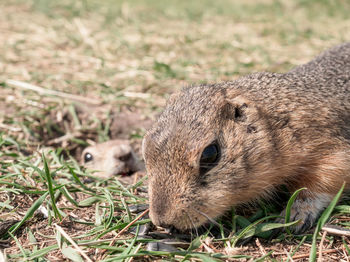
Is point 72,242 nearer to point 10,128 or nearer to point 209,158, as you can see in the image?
point 209,158

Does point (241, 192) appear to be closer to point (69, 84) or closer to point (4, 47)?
point (69, 84)

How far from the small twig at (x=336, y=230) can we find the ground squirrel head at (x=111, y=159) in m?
2.64

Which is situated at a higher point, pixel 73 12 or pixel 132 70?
pixel 73 12

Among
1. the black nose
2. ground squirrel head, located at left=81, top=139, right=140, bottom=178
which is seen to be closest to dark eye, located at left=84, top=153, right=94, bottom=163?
ground squirrel head, located at left=81, top=139, right=140, bottom=178

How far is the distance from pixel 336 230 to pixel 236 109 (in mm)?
1357

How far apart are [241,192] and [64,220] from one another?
1.60 m

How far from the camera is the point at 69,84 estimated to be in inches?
284

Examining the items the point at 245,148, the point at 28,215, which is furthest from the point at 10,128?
the point at 245,148

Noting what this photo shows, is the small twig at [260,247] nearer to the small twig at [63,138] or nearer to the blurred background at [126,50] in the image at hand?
the blurred background at [126,50]

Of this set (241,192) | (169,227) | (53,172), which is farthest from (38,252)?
(241,192)

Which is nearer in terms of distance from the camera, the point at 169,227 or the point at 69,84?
the point at 169,227

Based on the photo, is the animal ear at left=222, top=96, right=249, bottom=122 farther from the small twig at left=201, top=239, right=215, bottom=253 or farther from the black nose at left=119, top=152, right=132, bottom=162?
the black nose at left=119, top=152, right=132, bottom=162

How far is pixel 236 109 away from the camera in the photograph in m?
3.90

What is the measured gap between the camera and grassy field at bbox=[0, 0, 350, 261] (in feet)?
11.0
